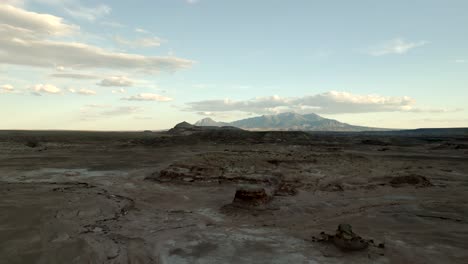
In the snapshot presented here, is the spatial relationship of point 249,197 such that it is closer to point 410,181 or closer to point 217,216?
point 217,216

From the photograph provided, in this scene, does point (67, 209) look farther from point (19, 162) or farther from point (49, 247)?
point (19, 162)

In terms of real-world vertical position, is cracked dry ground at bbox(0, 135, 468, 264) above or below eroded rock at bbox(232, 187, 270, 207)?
below

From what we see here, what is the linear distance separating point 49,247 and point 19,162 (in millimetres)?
23771

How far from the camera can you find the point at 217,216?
1336 centimetres

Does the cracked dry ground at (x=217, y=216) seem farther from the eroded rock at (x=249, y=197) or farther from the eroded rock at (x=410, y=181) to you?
the eroded rock at (x=249, y=197)

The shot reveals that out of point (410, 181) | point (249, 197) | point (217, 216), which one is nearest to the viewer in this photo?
point (217, 216)

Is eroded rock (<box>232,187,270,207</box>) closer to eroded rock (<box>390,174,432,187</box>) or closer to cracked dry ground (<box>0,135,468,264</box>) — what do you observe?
cracked dry ground (<box>0,135,468,264</box>)

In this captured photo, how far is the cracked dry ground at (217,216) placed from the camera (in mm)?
9008

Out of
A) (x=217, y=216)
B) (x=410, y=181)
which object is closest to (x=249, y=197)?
(x=217, y=216)

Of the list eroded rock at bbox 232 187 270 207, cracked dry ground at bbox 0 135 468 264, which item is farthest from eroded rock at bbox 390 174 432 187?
eroded rock at bbox 232 187 270 207

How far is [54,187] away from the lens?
1795cm

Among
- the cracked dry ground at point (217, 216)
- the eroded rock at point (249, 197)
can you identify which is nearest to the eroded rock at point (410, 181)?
the cracked dry ground at point (217, 216)

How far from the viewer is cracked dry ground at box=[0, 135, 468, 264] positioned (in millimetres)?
9008

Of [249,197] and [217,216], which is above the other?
[249,197]
